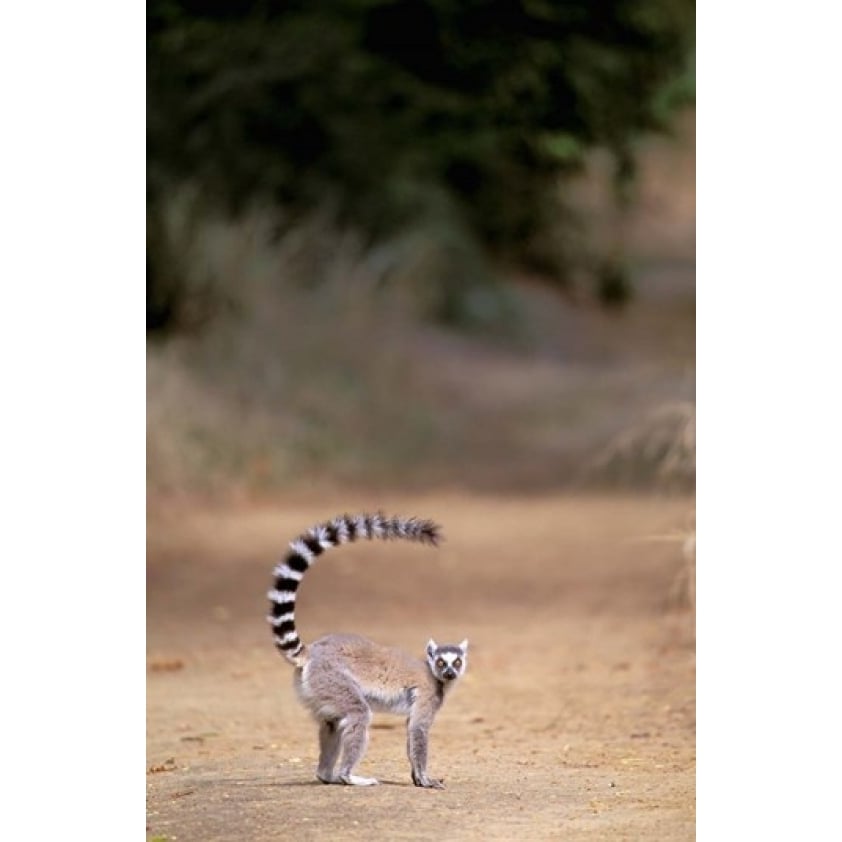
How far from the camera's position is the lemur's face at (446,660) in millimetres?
4168

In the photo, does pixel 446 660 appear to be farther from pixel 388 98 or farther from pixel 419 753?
pixel 388 98

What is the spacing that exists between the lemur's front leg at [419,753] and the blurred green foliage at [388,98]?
7224 millimetres

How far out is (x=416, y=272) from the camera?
18.3 m

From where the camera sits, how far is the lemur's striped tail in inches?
153

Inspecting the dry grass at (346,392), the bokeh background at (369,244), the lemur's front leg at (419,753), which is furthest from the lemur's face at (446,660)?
the dry grass at (346,392)

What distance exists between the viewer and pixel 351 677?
4.11m

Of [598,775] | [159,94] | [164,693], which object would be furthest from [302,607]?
[159,94]

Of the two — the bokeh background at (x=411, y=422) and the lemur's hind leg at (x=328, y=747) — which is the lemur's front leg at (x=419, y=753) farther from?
the lemur's hind leg at (x=328, y=747)

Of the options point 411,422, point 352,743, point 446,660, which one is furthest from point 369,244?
point 352,743
